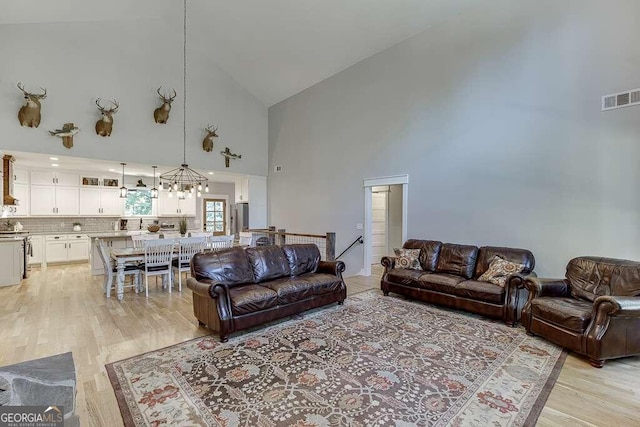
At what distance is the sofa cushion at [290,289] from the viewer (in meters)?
3.87

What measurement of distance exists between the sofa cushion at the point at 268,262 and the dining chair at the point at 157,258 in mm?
1911

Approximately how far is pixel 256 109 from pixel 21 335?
750 cm

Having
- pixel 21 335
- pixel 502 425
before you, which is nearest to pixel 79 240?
pixel 21 335

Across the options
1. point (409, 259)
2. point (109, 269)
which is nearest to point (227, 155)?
point (109, 269)

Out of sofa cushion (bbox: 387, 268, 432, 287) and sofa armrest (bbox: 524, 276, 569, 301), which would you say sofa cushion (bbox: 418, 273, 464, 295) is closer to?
sofa cushion (bbox: 387, 268, 432, 287)

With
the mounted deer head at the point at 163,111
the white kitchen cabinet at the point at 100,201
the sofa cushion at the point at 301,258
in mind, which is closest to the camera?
the sofa cushion at the point at 301,258

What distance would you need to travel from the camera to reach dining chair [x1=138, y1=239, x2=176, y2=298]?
5.15 meters

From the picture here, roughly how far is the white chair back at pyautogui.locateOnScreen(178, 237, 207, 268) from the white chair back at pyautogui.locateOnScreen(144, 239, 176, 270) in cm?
16

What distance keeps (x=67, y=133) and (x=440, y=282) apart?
24.6 ft

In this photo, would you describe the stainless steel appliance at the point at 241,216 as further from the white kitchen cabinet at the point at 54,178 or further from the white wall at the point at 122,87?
the white kitchen cabinet at the point at 54,178

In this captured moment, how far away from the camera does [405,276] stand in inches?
191

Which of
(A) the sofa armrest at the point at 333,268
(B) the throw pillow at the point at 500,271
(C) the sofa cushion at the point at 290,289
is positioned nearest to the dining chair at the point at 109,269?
(C) the sofa cushion at the point at 290,289

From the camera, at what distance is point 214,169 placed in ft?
27.1

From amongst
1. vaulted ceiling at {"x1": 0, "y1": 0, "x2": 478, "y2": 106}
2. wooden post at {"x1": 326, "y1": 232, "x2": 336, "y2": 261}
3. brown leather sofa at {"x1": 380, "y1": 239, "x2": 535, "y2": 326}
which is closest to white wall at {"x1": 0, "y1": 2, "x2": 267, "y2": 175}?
vaulted ceiling at {"x1": 0, "y1": 0, "x2": 478, "y2": 106}
